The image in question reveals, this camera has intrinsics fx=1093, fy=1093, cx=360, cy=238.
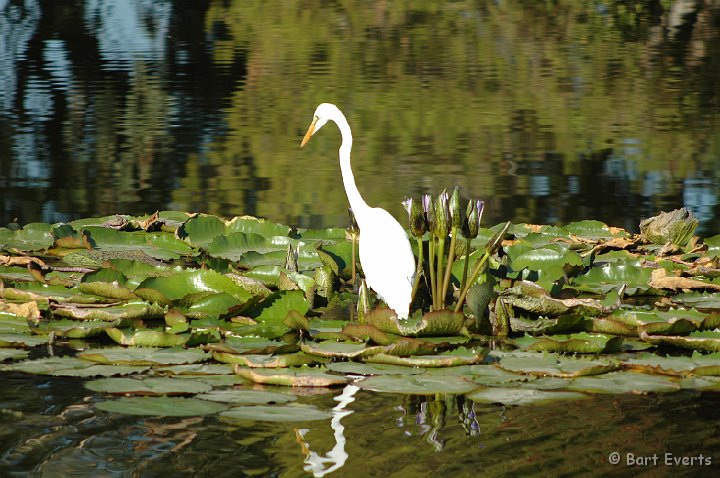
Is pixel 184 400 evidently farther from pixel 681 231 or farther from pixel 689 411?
pixel 681 231

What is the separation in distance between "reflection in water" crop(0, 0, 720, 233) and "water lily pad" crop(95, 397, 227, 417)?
472cm

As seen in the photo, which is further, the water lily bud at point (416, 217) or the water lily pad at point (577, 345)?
the water lily bud at point (416, 217)

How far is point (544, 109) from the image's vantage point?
47.8 feet

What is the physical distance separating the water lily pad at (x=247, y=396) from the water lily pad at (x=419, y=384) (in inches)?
12.2

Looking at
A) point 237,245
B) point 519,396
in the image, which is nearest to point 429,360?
point 519,396

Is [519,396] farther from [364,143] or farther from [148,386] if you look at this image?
[364,143]

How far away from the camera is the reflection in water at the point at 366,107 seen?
9.74 metres

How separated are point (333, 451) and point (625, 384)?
4.09 ft

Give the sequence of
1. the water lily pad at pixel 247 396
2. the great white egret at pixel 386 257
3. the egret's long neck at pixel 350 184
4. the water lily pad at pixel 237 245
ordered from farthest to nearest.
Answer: the water lily pad at pixel 237 245
the egret's long neck at pixel 350 184
the great white egret at pixel 386 257
the water lily pad at pixel 247 396

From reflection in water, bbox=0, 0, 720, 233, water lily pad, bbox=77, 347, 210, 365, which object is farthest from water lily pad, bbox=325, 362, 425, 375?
reflection in water, bbox=0, 0, 720, 233

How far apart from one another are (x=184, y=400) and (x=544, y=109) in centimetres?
1137

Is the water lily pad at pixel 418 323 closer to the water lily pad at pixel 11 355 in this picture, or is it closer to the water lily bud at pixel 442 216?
the water lily bud at pixel 442 216

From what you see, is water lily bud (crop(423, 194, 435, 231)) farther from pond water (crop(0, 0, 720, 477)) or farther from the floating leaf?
pond water (crop(0, 0, 720, 477))

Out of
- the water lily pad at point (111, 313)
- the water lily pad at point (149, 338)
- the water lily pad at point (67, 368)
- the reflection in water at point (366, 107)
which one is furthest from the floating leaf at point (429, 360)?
the reflection in water at point (366, 107)
